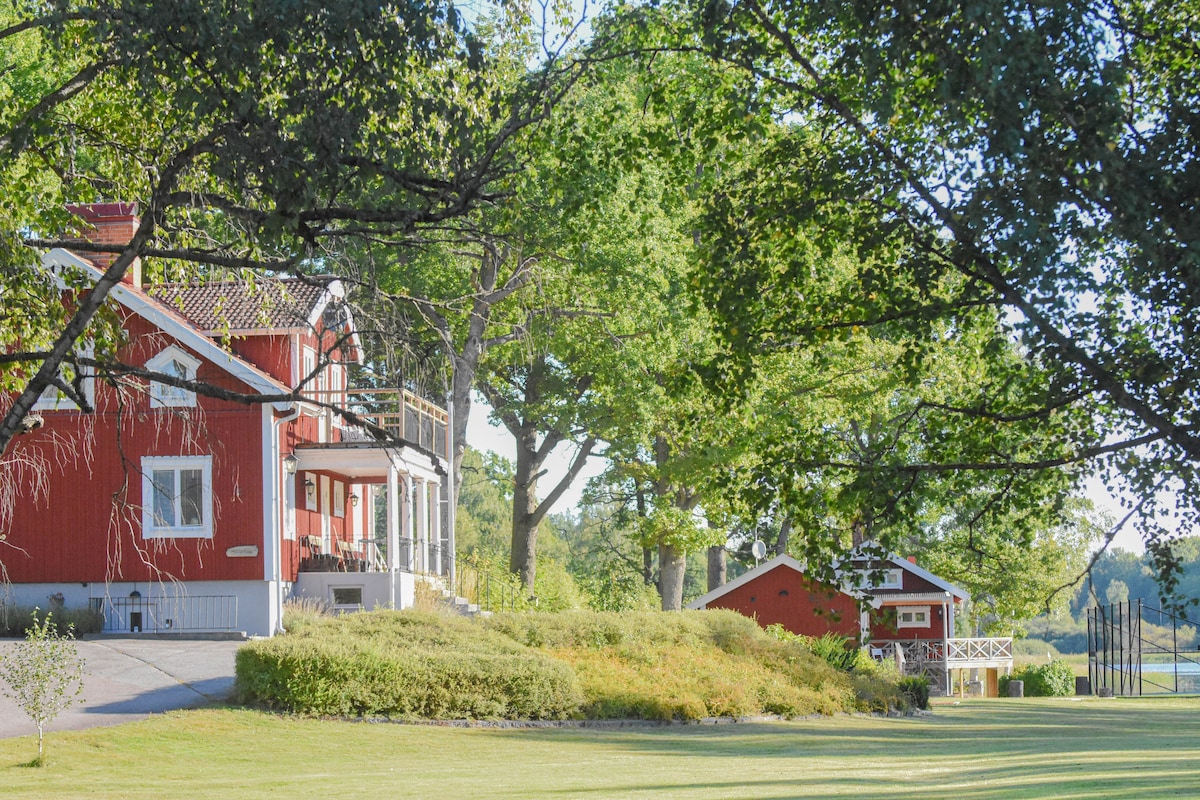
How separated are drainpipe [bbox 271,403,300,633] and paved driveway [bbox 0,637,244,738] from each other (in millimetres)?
2501

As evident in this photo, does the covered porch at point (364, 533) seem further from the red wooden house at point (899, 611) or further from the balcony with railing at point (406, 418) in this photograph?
the red wooden house at point (899, 611)

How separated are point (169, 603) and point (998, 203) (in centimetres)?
2280

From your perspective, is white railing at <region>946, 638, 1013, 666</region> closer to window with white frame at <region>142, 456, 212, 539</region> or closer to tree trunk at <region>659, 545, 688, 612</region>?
tree trunk at <region>659, 545, 688, 612</region>

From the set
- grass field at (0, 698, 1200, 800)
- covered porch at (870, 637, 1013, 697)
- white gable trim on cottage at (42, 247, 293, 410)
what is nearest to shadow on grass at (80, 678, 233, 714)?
grass field at (0, 698, 1200, 800)

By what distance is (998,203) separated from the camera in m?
8.12

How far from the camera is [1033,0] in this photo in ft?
26.3

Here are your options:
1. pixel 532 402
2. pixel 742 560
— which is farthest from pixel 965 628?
pixel 532 402

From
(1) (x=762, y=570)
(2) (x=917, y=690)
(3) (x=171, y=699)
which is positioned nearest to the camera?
(3) (x=171, y=699)

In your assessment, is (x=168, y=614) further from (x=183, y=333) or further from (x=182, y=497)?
(x=183, y=333)

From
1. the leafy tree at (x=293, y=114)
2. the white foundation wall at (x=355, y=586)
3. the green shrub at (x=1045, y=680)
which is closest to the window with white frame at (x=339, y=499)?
the white foundation wall at (x=355, y=586)

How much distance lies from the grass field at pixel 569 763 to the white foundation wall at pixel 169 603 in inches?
399

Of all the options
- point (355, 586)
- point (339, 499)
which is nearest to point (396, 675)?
point (355, 586)

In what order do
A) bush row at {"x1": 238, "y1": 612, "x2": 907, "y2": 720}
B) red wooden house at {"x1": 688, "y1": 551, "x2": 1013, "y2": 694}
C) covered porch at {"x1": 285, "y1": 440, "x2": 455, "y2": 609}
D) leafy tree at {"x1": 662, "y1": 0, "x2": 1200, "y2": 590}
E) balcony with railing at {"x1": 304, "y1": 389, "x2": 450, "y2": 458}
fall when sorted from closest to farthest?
leafy tree at {"x1": 662, "y1": 0, "x2": 1200, "y2": 590}, bush row at {"x1": 238, "y1": 612, "x2": 907, "y2": 720}, covered porch at {"x1": 285, "y1": 440, "x2": 455, "y2": 609}, balcony with railing at {"x1": 304, "y1": 389, "x2": 450, "y2": 458}, red wooden house at {"x1": 688, "y1": 551, "x2": 1013, "y2": 694}

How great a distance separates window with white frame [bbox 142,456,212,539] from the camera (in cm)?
2773
